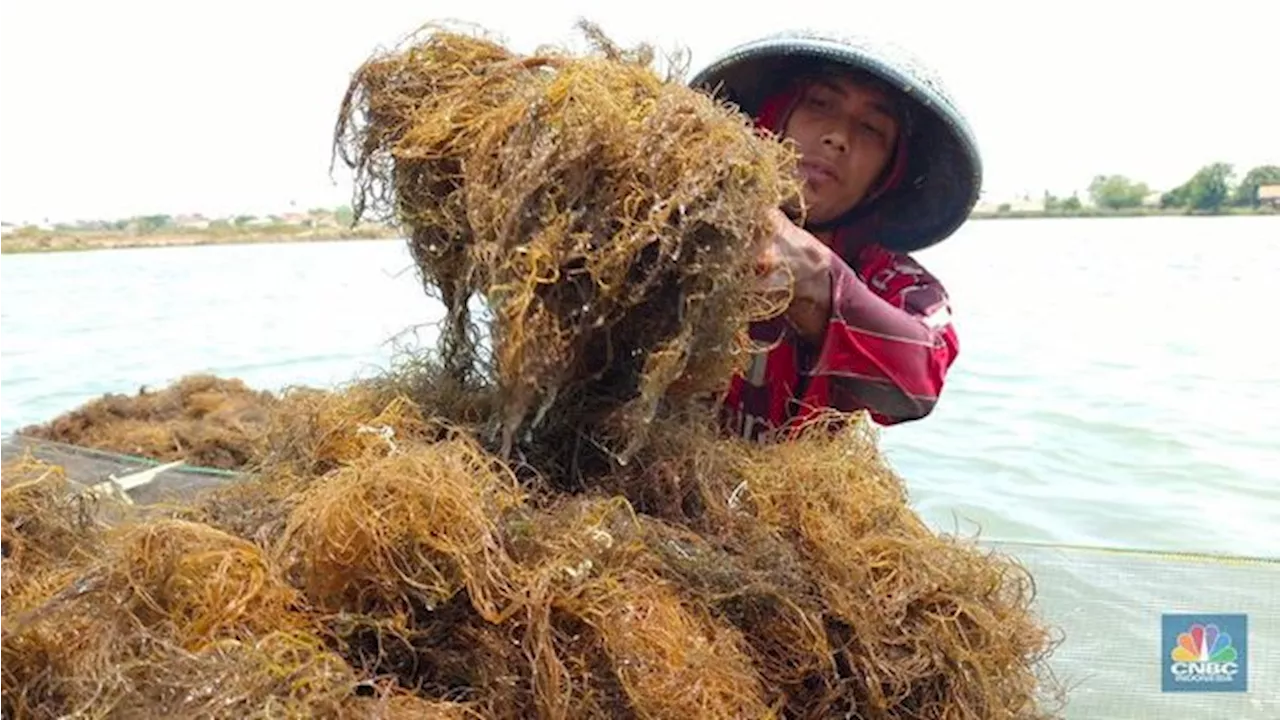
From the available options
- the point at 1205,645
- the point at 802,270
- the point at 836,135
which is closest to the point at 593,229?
the point at 802,270

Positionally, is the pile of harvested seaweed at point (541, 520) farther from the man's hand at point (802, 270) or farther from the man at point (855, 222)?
the man at point (855, 222)

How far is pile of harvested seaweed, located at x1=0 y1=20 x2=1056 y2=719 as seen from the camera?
4.01 ft

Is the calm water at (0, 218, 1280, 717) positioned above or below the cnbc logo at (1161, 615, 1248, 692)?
below

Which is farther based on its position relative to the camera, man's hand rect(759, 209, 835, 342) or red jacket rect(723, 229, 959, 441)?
red jacket rect(723, 229, 959, 441)

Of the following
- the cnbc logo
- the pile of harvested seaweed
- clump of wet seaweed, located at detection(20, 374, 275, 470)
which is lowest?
the cnbc logo

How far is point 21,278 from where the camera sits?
28844 millimetres

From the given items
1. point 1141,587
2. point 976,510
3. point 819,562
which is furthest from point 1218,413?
point 819,562

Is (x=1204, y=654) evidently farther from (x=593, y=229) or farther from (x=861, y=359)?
(x=593, y=229)

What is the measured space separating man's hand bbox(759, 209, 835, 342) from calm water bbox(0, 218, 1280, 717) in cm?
56

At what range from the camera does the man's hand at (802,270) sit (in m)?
1.63

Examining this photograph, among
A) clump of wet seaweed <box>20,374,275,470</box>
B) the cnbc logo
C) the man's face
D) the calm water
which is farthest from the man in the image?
clump of wet seaweed <box>20,374,275,470</box>

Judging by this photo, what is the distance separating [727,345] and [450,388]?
419mm

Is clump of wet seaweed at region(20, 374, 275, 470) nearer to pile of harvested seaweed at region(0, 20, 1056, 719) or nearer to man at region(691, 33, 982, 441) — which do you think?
man at region(691, 33, 982, 441)

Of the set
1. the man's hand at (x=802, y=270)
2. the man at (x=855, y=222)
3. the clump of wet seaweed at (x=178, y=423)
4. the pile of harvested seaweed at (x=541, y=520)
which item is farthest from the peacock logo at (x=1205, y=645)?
the clump of wet seaweed at (x=178, y=423)
